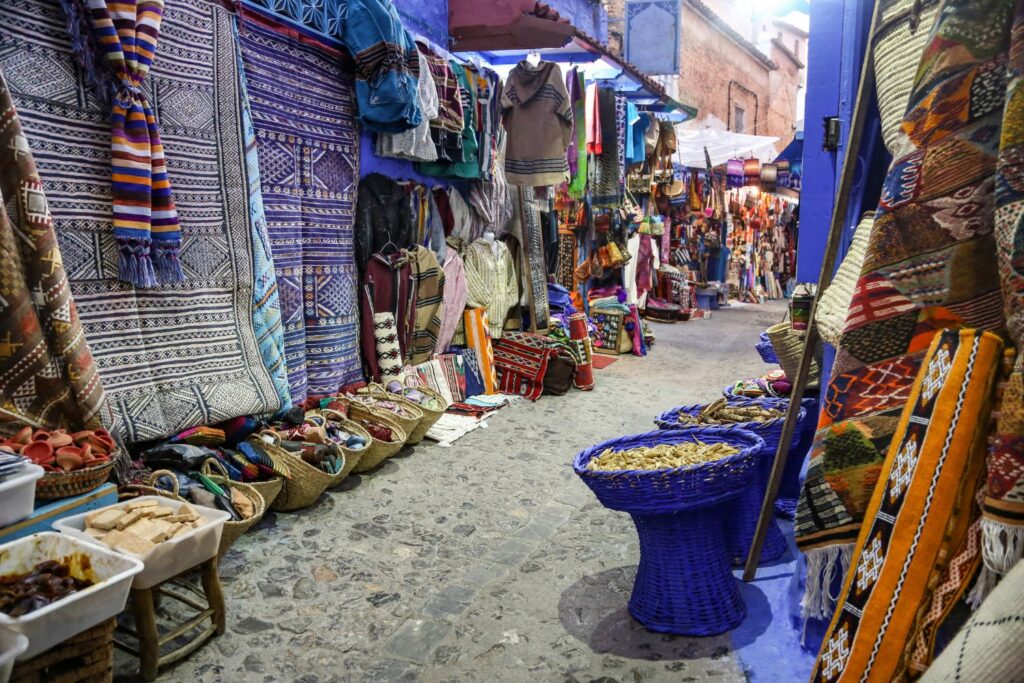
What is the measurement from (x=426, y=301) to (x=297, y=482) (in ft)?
7.51

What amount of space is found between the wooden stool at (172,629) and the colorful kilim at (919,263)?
196cm

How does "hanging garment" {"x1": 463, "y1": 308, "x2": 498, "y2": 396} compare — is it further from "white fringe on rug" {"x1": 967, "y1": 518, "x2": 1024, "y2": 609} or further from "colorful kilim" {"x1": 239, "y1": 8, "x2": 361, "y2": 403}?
"white fringe on rug" {"x1": 967, "y1": 518, "x2": 1024, "y2": 609}

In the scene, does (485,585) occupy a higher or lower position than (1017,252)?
lower

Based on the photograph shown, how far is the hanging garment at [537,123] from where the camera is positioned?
6.52 m

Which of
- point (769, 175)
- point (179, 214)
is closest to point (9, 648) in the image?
point (179, 214)

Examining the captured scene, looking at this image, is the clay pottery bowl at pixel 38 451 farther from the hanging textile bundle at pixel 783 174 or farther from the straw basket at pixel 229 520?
the hanging textile bundle at pixel 783 174

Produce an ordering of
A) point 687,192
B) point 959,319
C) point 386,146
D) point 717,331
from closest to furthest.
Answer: point 959,319
point 386,146
point 717,331
point 687,192

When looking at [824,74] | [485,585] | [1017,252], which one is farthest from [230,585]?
[824,74]

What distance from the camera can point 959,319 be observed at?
1.56 metres

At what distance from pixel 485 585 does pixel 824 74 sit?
2421 millimetres

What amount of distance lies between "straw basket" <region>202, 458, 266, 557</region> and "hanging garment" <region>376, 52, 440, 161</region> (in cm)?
261

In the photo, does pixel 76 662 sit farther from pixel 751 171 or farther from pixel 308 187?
pixel 751 171

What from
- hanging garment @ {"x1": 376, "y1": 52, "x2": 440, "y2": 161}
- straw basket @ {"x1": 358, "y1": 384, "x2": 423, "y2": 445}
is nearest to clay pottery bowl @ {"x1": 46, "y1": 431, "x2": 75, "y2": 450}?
straw basket @ {"x1": 358, "y1": 384, "x2": 423, "y2": 445}

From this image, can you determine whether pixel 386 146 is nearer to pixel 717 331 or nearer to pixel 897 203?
pixel 897 203
